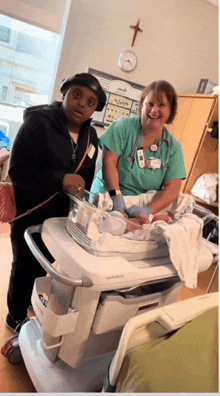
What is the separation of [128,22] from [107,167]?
231 centimetres

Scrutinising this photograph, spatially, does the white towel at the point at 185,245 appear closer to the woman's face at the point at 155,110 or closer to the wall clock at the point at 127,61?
the woman's face at the point at 155,110

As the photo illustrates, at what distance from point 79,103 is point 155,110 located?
34cm

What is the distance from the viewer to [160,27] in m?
2.91

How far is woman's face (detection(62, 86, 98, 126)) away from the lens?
1.08 m

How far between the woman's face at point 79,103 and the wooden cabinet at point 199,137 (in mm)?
1812

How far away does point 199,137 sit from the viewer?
2.67m

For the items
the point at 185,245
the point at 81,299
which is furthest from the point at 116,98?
the point at 81,299

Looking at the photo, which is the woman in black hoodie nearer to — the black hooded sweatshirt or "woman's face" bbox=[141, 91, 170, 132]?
the black hooded sweatshirt

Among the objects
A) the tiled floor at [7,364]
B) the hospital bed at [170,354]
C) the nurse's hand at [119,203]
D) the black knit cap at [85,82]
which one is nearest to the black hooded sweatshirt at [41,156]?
the black knit cap at [85,82]

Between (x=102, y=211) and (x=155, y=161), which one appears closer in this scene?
(x=102, y=211)

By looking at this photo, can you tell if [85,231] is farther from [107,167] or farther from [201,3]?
[201,3]

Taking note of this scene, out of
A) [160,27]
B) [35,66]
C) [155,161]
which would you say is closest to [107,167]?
[155,161]

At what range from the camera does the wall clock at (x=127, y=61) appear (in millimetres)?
2845

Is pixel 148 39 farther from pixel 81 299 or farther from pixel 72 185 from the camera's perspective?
pixel 81 299
